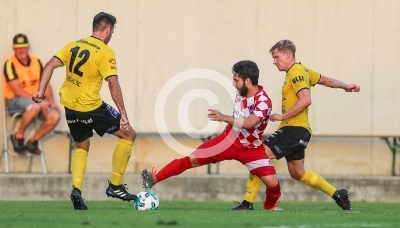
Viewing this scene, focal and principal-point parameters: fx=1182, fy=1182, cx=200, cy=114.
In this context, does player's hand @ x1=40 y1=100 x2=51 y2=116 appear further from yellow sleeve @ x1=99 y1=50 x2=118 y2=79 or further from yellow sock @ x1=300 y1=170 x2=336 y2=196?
yellow sock @ x1=300 y1=170 x2=336 y2=196

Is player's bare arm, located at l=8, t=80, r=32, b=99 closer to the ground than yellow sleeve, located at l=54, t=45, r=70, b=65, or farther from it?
closer to the ground

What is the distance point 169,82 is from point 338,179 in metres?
2.79

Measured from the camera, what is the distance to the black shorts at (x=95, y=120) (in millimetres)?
11984

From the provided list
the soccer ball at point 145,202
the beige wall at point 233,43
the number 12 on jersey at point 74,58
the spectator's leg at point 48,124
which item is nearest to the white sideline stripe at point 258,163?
the soccer ball at point 145,202

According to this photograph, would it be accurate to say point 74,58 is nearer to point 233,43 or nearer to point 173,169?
point 173,169

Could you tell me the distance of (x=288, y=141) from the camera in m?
12.5

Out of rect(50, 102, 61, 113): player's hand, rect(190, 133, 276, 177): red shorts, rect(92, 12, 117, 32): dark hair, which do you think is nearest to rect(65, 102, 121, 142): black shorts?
rect(92, 12, 117, 32): dark hair

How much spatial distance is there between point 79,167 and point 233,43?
548 cm

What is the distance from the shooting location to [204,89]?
16906 millimetres

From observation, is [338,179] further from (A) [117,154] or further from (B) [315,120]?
(A) [117,154]

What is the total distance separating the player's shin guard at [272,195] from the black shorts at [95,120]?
169cm

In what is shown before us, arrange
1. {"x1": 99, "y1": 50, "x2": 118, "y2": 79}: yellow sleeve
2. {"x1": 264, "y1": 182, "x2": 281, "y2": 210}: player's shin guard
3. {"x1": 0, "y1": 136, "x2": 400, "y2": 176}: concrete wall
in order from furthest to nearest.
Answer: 1. {"x1": 0, "y1": 136, "x2": 400, "y2": 176}: concrete wall
2. {"x1": 264, "y1": 182, "x2": 281, "y2": 210}: player's shin guard
3. {"x1": 99, "y1": 50, "x2": 118, "y2": 79}: yellow sleeve

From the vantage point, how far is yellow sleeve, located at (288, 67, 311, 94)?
1230cm

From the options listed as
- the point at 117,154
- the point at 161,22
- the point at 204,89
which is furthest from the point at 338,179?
the point at 117,154
